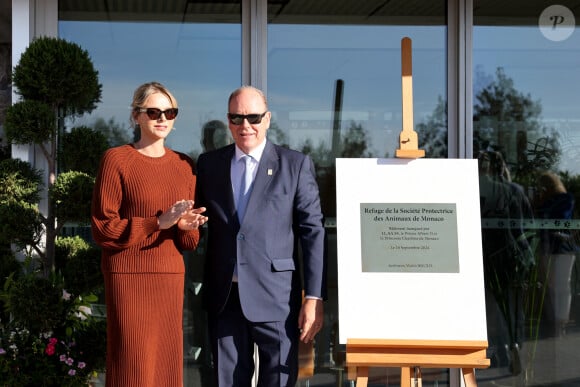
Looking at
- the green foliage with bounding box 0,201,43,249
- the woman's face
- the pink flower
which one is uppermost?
the woman's face

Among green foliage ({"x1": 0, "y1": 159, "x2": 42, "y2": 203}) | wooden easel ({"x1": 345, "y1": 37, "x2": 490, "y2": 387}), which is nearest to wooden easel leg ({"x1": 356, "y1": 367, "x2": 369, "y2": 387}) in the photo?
wooden easel ({"x1": 345, "y1": 37, "x2": 490, "y2": 387})

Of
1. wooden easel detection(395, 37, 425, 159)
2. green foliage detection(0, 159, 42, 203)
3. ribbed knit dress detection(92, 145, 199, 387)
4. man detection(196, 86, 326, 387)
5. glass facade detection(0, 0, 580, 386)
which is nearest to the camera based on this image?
ribbed knit dress detection(92, 145, 199, 387)

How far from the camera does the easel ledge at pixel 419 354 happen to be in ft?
11.6

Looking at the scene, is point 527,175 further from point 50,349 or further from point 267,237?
point 50,349

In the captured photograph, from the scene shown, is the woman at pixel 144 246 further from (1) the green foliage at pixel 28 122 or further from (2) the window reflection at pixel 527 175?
(2) the window reflection at pixel 527 175

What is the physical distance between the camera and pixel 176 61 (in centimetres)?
461

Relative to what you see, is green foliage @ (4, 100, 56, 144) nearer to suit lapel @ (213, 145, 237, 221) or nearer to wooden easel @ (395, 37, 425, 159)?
suit lapel @ (213, 145, 237, 221)

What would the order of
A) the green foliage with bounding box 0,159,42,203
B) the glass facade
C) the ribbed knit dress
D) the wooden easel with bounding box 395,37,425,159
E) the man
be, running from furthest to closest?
the glass facade, the green foliage with bounding box 0,159,42,203, the wooden easel with bounding box 395,37,425,159, the man, the ribbed knit dress

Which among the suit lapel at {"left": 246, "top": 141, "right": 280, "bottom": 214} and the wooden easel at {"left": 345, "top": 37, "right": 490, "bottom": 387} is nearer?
the suit lapel at {"left": 246, "top": 141, "right": 280, "bottom": 214}

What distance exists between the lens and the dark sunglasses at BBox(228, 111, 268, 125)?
135 inches

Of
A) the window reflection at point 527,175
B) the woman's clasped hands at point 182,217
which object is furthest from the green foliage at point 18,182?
the window reflection at point 527,175

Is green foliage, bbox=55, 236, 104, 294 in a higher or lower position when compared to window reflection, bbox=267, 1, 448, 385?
lower

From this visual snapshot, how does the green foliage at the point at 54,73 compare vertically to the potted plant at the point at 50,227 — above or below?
above

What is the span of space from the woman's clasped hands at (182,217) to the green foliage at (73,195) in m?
0.75
